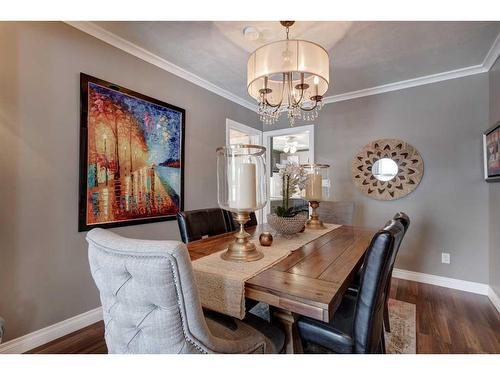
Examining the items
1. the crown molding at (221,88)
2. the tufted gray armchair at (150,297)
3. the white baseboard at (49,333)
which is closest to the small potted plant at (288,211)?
the tufted gray armchair at (150,297)

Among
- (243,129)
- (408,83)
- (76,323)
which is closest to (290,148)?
(243,129)

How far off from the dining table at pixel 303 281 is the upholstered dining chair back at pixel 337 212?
3.24 feet

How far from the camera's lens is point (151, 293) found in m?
0.69

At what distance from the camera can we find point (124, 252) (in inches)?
26.9

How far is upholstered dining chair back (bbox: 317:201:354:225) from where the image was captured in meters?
2.49

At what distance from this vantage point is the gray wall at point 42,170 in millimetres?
1515

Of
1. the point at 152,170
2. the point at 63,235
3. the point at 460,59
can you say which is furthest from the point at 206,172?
the point at 460,59

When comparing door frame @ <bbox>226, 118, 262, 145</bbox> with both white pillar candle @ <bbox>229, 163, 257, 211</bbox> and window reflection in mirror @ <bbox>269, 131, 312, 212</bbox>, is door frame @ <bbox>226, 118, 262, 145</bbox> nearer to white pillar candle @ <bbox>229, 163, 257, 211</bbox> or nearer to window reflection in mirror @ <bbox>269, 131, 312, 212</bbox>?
window reflection in mirror @ <bbox>269, 131, 312, 212</bbox>

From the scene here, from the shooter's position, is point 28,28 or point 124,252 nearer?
point 124,252

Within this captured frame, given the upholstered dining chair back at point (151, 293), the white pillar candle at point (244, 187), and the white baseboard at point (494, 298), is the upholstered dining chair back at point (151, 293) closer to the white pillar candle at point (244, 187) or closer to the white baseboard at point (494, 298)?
the white pillar candle at point (244, 187)

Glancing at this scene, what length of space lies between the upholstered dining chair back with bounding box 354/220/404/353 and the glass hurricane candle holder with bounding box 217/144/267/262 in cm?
48
